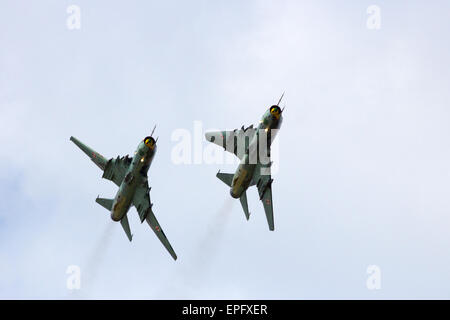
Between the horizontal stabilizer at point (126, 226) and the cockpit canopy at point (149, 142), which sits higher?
the cockpit canopy at point (149, 142)

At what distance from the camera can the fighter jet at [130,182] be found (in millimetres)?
105062

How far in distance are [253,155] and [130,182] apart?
645 inches

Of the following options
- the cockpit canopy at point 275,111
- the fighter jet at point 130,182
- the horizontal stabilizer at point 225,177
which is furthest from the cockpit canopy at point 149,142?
the cockpit canopy at point 275,111

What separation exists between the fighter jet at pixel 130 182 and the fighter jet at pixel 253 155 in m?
10.8

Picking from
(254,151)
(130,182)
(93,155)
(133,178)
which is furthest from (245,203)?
(93,155)

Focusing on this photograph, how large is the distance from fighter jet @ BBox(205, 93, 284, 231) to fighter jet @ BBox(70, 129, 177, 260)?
35.3 ft

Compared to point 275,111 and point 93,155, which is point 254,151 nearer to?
point 275,111

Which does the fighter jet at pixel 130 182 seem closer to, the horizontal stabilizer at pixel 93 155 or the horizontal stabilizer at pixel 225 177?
the horizontal stabilizer at pixel 93 155

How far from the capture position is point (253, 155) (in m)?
109

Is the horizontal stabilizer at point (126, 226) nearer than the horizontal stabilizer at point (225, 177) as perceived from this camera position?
Yes

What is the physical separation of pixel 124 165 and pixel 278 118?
21.1 metres
